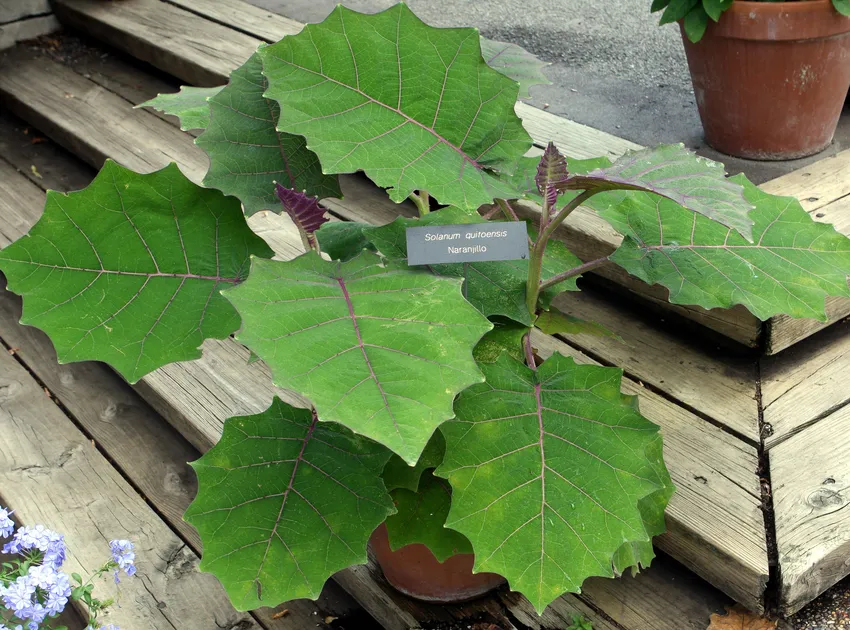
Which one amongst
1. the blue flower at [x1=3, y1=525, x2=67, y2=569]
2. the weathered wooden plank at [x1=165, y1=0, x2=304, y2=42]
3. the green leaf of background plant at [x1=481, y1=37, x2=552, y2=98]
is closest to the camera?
the blue flower at [x1=3, y1=525, x2=67, y2=569]

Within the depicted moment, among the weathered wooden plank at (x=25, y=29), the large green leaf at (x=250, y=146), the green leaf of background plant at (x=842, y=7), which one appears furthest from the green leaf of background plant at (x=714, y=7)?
the weathered wooden plank at (x=25, y=29)

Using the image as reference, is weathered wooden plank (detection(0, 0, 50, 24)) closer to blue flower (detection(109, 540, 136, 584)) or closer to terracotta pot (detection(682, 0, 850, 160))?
terracotta pot (detection(682, 0, 850, 160))

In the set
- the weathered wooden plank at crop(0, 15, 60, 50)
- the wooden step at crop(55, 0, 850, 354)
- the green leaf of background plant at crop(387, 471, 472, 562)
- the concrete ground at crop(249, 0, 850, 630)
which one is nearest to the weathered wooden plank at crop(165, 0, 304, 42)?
the wooden step at crop(55, 0, 850, 354)

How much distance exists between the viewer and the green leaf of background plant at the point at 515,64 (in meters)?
1.21

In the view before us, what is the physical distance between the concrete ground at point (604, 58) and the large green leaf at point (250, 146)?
1.16m

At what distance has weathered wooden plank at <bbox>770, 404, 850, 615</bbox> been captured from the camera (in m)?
1.16

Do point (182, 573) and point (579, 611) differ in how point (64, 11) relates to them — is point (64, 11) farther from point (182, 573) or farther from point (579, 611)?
point (579, 611)

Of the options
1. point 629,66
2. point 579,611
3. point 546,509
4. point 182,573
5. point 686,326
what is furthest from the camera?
point 629,66

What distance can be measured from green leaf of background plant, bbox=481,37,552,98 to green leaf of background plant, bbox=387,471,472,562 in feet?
1.87

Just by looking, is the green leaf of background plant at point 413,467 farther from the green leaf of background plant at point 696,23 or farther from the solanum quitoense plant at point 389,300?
the green leaf of background plant at point 696,23

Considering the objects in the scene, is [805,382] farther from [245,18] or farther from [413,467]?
[245,18]

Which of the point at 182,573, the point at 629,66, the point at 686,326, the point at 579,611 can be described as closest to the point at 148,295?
the point at 182,573

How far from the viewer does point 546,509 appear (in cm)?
93

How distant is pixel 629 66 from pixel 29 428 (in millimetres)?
1987
